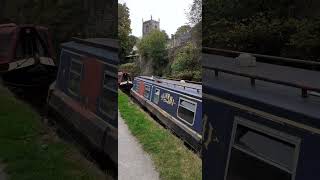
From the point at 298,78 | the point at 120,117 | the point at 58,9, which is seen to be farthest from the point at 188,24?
the point at 58,9

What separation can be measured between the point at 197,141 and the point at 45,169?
1.10 meters

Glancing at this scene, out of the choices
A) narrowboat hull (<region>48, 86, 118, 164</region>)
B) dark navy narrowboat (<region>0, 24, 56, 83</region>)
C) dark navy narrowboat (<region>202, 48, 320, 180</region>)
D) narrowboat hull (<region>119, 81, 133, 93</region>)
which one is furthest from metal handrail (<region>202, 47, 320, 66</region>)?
dark navy narrowboat (<region>0, 24, 56, 83</region>)

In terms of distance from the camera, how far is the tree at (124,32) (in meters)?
2.07

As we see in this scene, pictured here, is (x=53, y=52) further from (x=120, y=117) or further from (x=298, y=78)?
(x=298, y=78)

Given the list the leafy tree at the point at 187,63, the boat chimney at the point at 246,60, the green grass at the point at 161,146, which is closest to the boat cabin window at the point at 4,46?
the green grass at the point at 161,146


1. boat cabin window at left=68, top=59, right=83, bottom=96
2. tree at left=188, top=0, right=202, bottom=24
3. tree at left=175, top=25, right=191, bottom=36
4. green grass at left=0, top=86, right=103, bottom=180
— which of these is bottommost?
green grass at left=0, top=86, right=103, bottom=180

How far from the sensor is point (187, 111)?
7.12 ft

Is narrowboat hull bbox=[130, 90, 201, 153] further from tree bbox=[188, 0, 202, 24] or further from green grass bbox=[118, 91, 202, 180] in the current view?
tree bbox=[188, 0, 202, 24]

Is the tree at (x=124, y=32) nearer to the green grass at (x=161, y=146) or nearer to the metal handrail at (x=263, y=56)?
the green grass at (x=161, y=146)

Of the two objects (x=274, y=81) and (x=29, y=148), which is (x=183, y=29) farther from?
(x=29, y=148)

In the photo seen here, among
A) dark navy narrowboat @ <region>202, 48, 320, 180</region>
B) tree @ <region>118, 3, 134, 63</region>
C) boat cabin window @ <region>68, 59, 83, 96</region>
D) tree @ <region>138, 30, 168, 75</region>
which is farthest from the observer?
boat cabin window @ <region>68, 59, 83, 96</region>

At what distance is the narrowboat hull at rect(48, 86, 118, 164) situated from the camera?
2207 mm

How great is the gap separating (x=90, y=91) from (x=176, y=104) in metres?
0.49

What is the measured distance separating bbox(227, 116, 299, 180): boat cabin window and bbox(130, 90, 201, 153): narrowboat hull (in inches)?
7.8
